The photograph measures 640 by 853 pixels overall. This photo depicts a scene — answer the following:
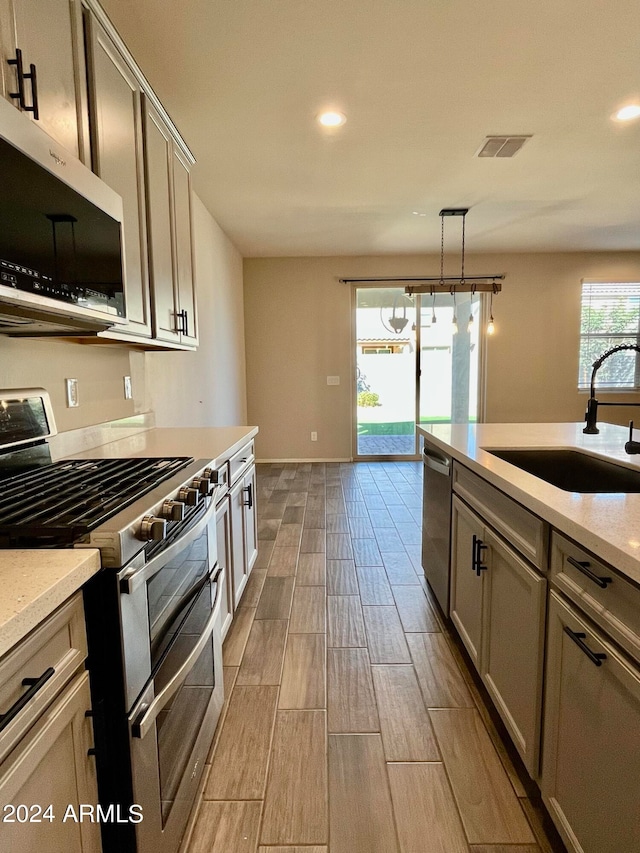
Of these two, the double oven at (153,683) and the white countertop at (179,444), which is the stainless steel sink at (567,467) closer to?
the white countertop at (179,444)

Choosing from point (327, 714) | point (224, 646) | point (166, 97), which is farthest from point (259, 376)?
point (327, 714)

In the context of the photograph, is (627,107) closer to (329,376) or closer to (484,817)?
(484,817)

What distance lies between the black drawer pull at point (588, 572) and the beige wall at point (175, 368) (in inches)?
68.6

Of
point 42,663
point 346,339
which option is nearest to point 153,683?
point 42,663

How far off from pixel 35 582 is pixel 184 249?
207cm

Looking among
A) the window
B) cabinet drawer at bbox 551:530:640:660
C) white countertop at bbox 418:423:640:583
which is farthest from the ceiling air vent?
the window

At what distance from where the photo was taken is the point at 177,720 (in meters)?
1.17

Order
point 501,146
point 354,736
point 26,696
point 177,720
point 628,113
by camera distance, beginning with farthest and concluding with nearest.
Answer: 1. point 501,146
2. point 628,113
3. point 354,736
4. point 177,720
5. point 26,696

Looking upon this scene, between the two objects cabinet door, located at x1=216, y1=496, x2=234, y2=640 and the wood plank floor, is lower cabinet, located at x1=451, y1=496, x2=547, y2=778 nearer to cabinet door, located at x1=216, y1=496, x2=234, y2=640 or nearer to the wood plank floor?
the wood plank floor

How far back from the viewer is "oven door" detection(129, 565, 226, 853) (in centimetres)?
94

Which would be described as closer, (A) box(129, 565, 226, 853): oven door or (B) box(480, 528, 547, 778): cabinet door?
(A) box(129, 565, 226, 853): oven door

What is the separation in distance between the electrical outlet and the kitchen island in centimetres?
164

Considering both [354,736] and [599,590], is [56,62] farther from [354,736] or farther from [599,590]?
[354,736]

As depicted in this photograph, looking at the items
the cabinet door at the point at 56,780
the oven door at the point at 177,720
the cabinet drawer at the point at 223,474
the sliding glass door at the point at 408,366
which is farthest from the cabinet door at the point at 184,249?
the sliding glass door at the point at 408,366
